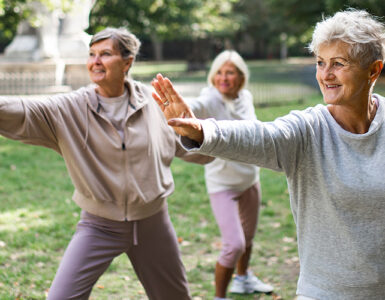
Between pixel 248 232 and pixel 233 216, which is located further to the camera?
pixel 248 232

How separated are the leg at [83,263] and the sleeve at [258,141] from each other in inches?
63.1

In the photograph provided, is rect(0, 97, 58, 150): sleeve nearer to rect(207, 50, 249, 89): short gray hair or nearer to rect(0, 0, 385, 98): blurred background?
rect(0, 0, 385, 98): blurred background

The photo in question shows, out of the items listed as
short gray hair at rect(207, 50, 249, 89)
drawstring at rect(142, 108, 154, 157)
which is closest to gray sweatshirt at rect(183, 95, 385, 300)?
drawstring at rect(142, 108, 154, 157)

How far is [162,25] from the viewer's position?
3097 cm

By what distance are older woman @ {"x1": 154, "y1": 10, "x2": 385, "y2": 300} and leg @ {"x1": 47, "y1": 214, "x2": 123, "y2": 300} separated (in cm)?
154

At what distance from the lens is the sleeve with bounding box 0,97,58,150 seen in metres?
3.38

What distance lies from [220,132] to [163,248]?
1.80m

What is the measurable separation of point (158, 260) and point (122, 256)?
8.51ft

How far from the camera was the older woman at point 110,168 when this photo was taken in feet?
11.7

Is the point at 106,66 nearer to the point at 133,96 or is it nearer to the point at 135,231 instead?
the point at 133,96

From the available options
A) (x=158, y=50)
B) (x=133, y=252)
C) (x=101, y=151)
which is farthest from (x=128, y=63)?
(x=158, y=50)

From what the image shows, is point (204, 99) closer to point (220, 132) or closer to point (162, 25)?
point (220, 132)

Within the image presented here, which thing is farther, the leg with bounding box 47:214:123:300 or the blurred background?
the blurred background

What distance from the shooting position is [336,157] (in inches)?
95.5
